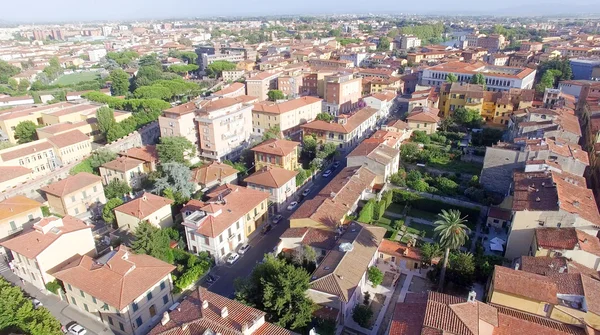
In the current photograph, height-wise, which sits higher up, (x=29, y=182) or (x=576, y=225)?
(x=576, y=225)

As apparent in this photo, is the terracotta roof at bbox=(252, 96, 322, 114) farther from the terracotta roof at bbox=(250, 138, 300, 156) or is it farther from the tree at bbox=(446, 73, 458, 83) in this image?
the tree at bbox=(446, 73, 458, 83)

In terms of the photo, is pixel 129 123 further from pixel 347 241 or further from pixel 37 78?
pixel 37 78

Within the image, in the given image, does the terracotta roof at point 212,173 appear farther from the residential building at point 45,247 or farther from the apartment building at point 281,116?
the apartment building at point 281,116

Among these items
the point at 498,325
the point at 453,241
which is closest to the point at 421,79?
the point at 453,241

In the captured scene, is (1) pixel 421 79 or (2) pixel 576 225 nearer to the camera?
(2) pixel 576 225


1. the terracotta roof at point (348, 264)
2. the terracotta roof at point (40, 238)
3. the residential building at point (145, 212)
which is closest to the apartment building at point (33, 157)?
the residential building at point (145, 212)

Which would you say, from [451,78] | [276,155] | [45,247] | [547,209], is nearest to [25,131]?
[45,247]

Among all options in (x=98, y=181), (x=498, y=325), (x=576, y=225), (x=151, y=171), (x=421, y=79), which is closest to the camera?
(x=498, y=325)
